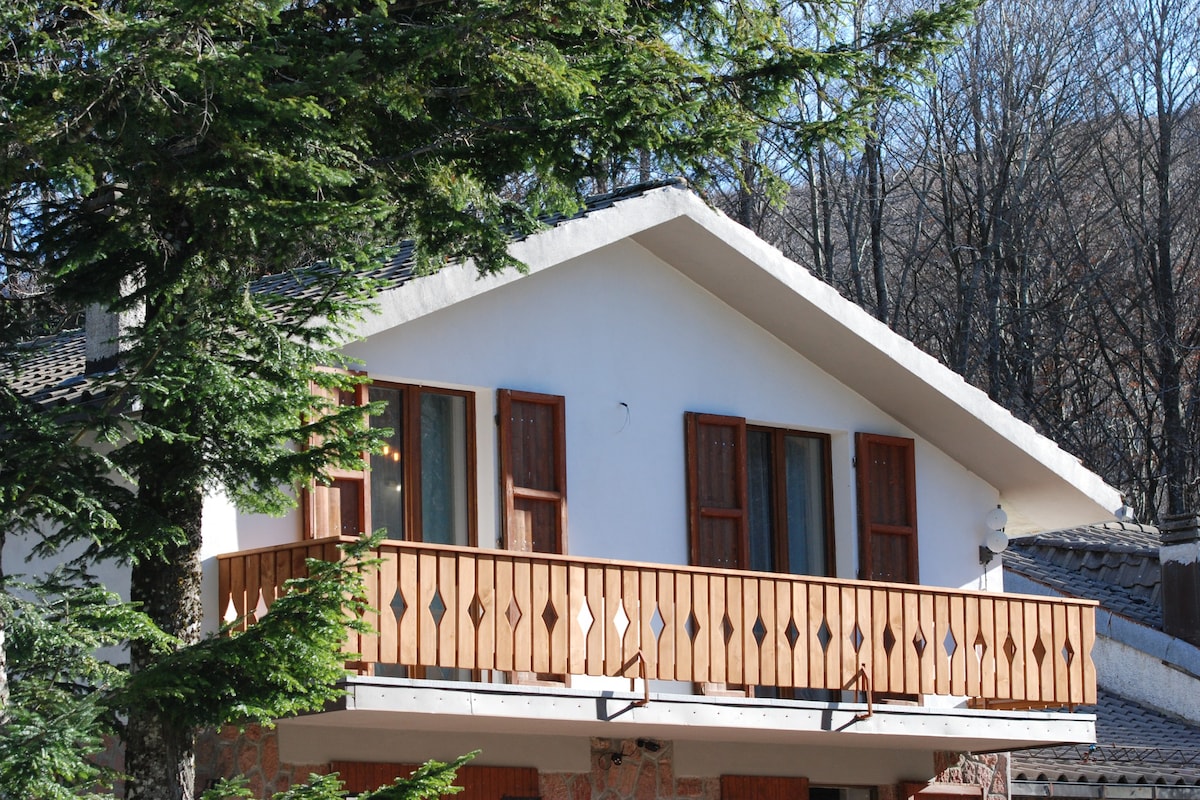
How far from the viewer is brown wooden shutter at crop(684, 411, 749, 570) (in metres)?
15.5

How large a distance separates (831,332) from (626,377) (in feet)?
6.35

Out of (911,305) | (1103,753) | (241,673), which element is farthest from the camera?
(911,305)

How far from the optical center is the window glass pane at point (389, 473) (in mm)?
13852

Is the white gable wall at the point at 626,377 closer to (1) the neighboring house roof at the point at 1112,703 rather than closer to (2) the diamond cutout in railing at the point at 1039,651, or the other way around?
(2) the diamond cutout in railing at the point at 1039,651

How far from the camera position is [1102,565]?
77.7 feet

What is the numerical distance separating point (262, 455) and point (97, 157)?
1.72 metres

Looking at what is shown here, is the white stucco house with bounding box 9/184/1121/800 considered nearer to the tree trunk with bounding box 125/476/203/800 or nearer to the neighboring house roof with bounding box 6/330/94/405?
the neighboring house roof with bounding box 6/330/94/405

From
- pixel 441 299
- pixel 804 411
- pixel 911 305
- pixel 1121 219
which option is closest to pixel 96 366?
pixel 441 299

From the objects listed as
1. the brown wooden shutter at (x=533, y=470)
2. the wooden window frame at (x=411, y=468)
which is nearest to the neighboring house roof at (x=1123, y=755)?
the brown wooden shutter at (x=533, y=470)

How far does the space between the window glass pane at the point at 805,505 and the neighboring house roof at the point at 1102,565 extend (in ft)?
19.4

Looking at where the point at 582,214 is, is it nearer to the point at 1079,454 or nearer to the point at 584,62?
the point at 584,62

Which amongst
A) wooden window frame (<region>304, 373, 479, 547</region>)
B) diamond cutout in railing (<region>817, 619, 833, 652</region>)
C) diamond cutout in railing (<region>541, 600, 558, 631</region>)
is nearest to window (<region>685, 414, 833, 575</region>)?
diamond cutout in railing (<region>817, 619, 833, 652</region>)

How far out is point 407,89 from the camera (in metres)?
9.40

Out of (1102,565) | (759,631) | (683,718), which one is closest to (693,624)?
(683,718)
